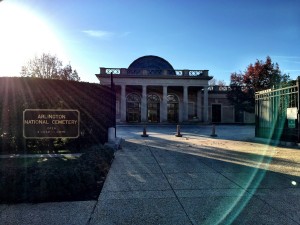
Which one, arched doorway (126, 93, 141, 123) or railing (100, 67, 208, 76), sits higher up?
railing (100, 67, 208, 76)

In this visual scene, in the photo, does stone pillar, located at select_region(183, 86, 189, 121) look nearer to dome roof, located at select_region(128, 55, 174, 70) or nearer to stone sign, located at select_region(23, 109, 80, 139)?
dome roof, located at select_region(128, 55, 174, 70)

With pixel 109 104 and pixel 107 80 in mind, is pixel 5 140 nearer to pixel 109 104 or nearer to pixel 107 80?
pixel 109 104

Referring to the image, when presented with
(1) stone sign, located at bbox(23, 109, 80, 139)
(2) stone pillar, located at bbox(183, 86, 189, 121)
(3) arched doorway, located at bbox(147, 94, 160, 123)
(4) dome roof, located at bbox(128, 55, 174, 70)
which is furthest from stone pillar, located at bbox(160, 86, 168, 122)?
(1) stone sign, located at bbox(23, 109, 80, 139)

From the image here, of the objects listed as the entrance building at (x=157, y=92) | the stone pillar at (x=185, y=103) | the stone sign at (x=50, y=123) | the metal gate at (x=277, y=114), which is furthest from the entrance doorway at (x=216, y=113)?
the stone sign at (x=50, y=123)

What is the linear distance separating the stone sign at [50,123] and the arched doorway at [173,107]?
108 feet

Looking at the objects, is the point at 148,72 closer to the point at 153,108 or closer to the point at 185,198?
the point at 153,108

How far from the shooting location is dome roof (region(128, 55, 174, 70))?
44375mm

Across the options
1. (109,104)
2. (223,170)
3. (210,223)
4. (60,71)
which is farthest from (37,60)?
(210,223)

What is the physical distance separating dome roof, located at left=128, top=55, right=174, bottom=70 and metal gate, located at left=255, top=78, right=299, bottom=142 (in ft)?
99.2

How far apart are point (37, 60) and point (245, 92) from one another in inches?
1166

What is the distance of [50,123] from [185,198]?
632 cm

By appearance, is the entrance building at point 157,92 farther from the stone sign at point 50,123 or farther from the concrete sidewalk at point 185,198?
the concrete sidewalk at point 185,198

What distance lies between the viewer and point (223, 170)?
289 inches

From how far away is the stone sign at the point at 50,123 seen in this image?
9.56 m
